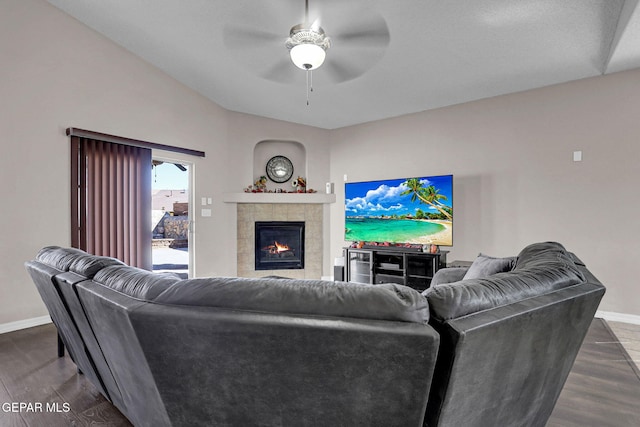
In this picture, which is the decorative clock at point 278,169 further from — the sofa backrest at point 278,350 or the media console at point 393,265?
the sofa backrest at point 278,350

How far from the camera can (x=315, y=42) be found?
8.58ft

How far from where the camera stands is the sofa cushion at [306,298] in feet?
3.19

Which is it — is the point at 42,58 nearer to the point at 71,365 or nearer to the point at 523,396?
the point at 71,365

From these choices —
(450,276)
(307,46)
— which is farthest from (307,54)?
(450,276)

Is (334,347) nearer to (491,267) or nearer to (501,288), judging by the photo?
(501,288)

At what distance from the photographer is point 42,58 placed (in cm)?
336

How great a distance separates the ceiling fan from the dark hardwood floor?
8.60 feet

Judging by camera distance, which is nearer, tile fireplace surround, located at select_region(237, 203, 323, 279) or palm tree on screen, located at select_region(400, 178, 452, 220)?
palm tree on screen, located at select_region(400, 178, 452, 220)

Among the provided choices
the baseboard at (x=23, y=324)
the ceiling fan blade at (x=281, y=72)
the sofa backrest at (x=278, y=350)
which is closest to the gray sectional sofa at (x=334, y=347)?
the sofa backrest at (x=278, y=350)

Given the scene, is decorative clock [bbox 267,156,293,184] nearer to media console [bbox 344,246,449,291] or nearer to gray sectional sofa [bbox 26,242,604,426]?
media console [bbox 344,246,449,291]

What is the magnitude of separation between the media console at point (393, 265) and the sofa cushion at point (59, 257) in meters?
3.53

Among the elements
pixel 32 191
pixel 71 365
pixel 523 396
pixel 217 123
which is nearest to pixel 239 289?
pixel 523 396

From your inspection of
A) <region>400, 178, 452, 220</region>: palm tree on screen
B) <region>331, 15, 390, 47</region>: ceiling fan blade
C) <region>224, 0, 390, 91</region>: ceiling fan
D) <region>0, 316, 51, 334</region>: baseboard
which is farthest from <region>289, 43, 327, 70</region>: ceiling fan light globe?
<region>0, 316, 51, 334</region>: baseboard

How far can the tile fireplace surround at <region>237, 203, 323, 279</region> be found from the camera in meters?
5.52
